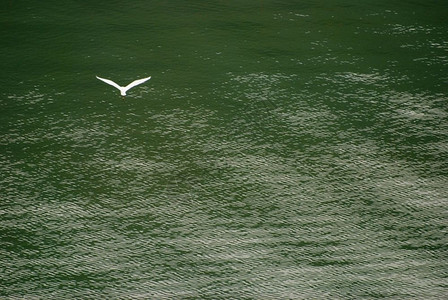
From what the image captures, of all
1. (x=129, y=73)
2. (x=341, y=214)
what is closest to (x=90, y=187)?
(x=129, y=73)

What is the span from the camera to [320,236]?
15.8 m

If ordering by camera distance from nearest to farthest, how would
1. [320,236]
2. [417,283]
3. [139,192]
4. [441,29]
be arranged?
[417,283] < [320,236] < [139,192] < [441,29]

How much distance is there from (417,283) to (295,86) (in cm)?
664

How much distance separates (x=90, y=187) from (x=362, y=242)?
230 inches

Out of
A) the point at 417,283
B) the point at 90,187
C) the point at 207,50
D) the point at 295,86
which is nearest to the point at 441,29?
the point at 295,86

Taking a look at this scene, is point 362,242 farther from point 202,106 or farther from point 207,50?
point 207,50

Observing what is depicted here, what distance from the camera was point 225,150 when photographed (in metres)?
18.0

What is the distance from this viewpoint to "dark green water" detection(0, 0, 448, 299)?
15047 millimetres

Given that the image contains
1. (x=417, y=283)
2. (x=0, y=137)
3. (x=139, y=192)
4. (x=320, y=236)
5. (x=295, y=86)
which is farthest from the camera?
(x=295, y=86)

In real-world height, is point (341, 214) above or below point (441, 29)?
below

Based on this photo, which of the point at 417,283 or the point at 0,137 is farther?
the point at 0,137

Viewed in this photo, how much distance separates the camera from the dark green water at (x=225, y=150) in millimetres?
15047

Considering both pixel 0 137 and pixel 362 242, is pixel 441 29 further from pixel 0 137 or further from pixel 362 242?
pixel 0 137

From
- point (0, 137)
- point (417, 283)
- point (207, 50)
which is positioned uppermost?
point (207, 50)
